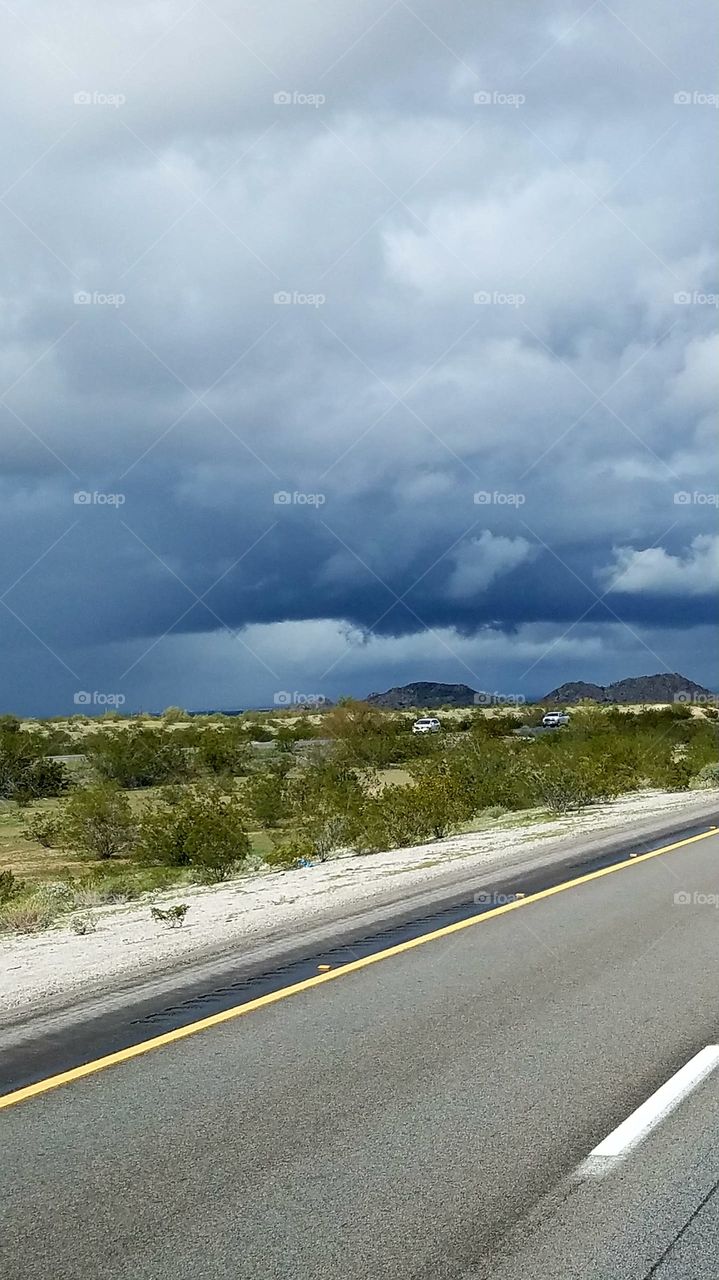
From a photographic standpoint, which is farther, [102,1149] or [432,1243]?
[102,1149]

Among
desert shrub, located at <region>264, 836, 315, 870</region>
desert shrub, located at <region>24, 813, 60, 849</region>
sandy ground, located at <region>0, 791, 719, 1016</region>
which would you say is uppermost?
sandy ground, located at <region>0, 791, 719, 1016</region>

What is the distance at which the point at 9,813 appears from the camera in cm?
4484

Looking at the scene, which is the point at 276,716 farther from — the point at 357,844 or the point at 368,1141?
the point at 368,1141

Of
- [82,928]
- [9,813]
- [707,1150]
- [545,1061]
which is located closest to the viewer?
[707,1150]

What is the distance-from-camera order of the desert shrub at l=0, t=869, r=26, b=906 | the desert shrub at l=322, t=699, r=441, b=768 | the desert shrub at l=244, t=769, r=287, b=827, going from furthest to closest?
the desert shrub at l=322, t=699, r=441, b=768
the desert shrub at l=244, t=769, r=287, b=827
the desert shrub at l=0, t=869, r=26, b=906

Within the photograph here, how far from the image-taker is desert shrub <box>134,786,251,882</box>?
22.6 meters

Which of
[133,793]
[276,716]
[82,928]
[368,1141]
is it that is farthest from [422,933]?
[276,716]

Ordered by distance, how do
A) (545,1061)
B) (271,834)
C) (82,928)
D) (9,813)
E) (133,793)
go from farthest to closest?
(133,793)
(9,813)
(271,834)
(82,928)
(545,1061)

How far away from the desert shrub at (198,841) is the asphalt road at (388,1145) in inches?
515

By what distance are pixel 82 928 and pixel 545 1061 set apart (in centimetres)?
776

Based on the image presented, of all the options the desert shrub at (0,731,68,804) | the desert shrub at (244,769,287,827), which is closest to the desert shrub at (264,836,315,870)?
the desert shrub at (244,769,287,827)

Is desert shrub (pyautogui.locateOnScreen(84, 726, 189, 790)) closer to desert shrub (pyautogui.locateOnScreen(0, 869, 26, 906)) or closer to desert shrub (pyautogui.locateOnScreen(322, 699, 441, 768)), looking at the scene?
desert shrub (pyautogui.locateOnScreen(322, 699, 441, 768))

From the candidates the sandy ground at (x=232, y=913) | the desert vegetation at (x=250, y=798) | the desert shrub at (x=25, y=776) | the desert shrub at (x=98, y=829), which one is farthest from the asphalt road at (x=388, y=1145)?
the desert shrub at (x=25, y=776)

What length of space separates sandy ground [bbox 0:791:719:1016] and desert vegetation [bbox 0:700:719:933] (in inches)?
38.4
